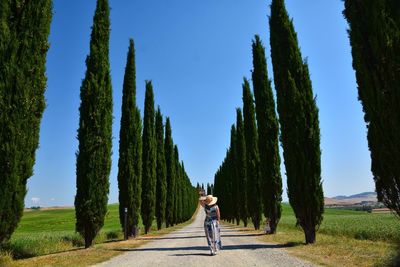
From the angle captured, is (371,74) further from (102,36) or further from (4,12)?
(102,36)

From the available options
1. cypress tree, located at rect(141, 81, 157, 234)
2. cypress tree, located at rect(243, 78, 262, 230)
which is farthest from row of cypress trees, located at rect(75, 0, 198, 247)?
cypress tree, located at rect(243, 78, 262, 230)

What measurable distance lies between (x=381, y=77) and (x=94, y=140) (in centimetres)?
1126

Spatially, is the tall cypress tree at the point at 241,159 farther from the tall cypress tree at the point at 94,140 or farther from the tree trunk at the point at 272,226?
the tall cypress tree at the point at 94,140

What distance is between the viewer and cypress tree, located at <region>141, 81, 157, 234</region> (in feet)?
88.7

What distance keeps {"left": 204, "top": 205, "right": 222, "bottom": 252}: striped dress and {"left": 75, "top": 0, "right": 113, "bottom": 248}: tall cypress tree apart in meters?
5.19

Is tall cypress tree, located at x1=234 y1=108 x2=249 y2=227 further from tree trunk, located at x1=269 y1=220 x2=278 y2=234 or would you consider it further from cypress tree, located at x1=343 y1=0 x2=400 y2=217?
cypress tree, located at x1=343 y1=0 x2=400 y2=217

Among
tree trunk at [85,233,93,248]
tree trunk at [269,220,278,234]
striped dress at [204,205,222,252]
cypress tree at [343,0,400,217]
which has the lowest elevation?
tree trunk at [269,220,278,234]

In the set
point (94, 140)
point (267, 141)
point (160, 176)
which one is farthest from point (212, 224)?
point (160, 176)

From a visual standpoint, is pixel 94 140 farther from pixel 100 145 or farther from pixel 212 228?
pixel 212 228

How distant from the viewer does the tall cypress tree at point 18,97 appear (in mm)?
8969

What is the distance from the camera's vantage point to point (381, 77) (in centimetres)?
630

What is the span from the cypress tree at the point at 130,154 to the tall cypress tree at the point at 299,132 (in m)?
9.90

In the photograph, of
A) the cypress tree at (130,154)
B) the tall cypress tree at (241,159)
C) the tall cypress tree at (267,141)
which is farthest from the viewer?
the tall cypress tree at (241,159)

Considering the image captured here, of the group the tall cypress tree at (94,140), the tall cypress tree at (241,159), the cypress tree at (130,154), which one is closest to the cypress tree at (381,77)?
the tall cypress tree at (94,140)
